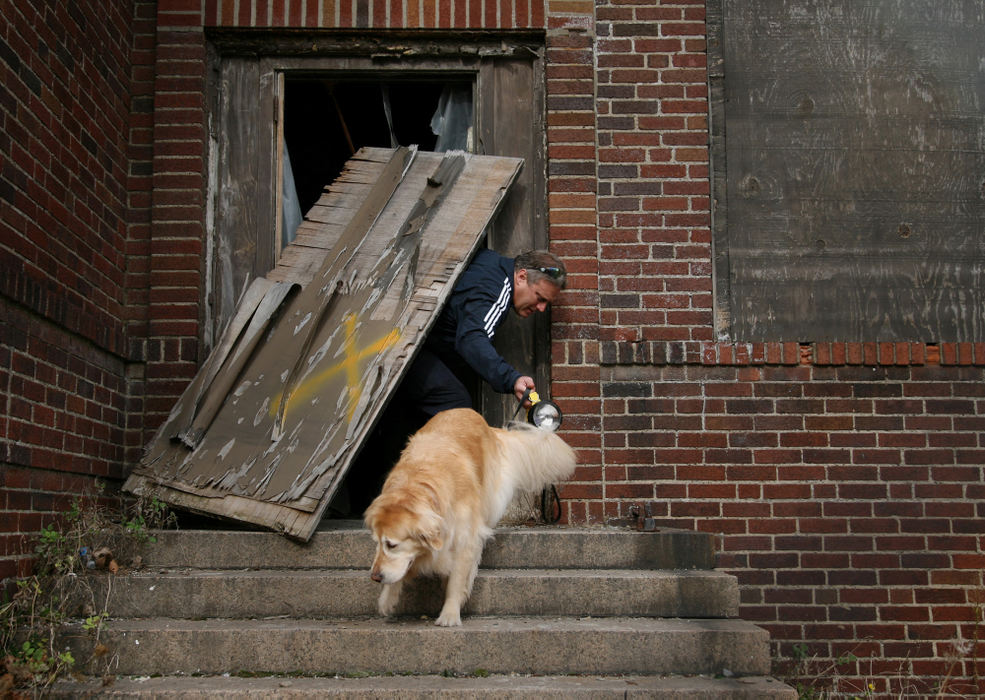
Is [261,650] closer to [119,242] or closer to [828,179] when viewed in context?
[119,242]

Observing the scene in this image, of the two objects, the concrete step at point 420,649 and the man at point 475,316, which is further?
the man at point 475,316

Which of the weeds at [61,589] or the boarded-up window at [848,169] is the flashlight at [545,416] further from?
the weeds at [61,589]

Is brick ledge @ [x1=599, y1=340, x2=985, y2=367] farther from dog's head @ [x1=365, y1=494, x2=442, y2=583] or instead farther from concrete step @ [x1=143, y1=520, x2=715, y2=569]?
dog's head @ [x1=365, y1=494, x2=442, y2=583]

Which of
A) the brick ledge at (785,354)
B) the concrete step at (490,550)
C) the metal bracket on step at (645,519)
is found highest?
the brick ledge at (785,354)

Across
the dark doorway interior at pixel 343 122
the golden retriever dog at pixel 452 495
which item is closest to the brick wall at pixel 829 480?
the golden retriever dog at pixel 452 495

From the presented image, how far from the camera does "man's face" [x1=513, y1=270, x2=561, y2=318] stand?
5.37 m

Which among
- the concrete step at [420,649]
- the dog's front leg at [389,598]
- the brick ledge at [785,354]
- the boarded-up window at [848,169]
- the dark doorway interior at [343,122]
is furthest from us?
the dark doorway interior at [343,122]

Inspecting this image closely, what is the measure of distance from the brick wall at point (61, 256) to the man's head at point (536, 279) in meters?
2.36

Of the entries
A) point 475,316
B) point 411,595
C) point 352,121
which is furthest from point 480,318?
point 352,121

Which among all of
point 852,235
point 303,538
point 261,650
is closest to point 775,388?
point 852,235

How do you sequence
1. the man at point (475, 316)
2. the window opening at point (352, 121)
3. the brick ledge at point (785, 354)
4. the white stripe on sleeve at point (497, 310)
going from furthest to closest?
the window opening at point (352, 121), the brick ledge at point (785, 354), the white stripe on sleeve at point (497, 310), the man at point (475, 316)

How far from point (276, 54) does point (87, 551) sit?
3.39m

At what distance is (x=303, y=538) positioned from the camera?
436 centimetres

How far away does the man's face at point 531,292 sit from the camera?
17.6ft
